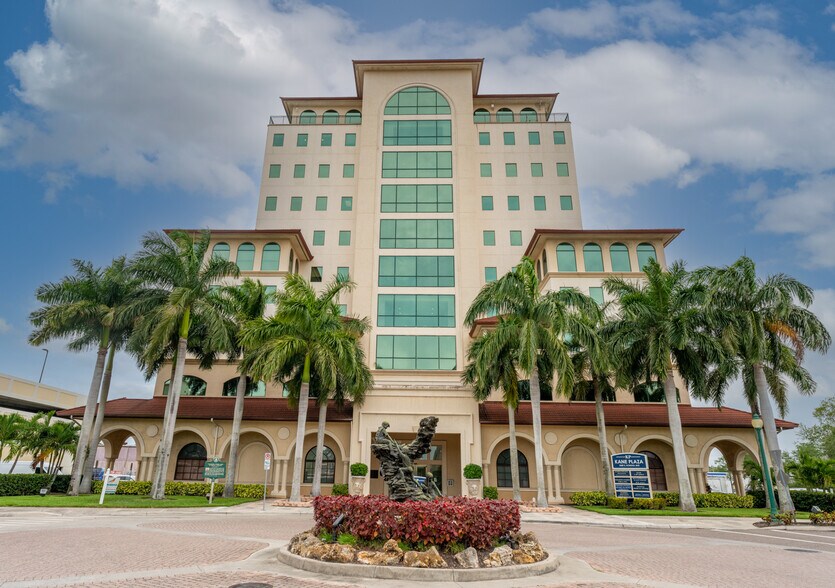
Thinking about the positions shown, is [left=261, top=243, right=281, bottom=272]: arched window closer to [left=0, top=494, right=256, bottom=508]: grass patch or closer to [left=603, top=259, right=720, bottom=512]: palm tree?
[left=0, top=494, right=256, bottom=508]: grass patch

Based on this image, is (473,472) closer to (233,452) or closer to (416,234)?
(233,452)

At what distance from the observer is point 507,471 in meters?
34.9

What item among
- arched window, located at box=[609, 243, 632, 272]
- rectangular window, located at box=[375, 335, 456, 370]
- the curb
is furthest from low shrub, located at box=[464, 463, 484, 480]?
the curb

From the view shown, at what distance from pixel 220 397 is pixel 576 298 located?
2590cm

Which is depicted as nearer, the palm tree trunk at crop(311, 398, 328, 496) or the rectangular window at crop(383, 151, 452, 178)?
the palm tree trunk at crop(311, 398, 328, 496)

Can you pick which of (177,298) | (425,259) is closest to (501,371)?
(425,259)

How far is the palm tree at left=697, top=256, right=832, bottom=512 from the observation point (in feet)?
85.4

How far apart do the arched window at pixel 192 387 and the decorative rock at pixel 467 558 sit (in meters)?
32.6

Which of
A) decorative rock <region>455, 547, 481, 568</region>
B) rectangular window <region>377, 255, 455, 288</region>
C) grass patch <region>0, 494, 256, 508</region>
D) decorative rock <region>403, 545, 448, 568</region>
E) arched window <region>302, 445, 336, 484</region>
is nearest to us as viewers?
decorative rock <region>403, 545, 448, 568</region>

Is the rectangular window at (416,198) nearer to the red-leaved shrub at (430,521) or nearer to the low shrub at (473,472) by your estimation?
the low shrub at (473,472)

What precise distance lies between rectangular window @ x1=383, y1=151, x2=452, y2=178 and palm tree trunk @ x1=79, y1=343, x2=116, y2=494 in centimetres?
2542

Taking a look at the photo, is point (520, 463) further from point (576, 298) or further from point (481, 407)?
point (576, 298)

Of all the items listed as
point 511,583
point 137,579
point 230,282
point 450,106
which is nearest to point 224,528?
point 137,579

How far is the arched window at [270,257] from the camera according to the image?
41344 mm
